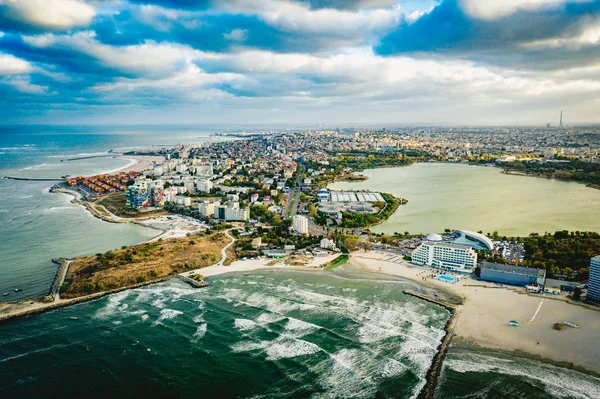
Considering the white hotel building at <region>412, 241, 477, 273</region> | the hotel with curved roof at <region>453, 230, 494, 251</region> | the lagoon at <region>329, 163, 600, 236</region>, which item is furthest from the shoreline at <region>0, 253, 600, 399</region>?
the lagoon at <region>329, 163, 600, 236</region>

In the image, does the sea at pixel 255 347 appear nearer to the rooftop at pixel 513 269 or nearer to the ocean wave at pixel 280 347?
the ocean wave at pixel 280 347

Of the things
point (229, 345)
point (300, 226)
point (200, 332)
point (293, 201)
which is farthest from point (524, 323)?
point (293, 201)

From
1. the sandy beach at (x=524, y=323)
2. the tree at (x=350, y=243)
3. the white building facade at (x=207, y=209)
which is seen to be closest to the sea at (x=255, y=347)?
the sandy beach at (x=524, y=323)

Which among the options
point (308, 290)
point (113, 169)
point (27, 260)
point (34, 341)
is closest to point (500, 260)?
point (308, 290)

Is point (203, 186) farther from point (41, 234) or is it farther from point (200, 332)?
point (200, 332)

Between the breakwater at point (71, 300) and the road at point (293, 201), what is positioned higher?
the road at point (293, 201)

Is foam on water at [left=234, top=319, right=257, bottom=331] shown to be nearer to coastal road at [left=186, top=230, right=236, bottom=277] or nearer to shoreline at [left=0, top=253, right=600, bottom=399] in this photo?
shoreline at [left=0, top=253, right=600, bottom=399]

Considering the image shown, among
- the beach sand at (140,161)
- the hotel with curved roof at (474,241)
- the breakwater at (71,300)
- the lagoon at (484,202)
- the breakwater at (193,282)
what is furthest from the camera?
the beach sand at (140,161)
